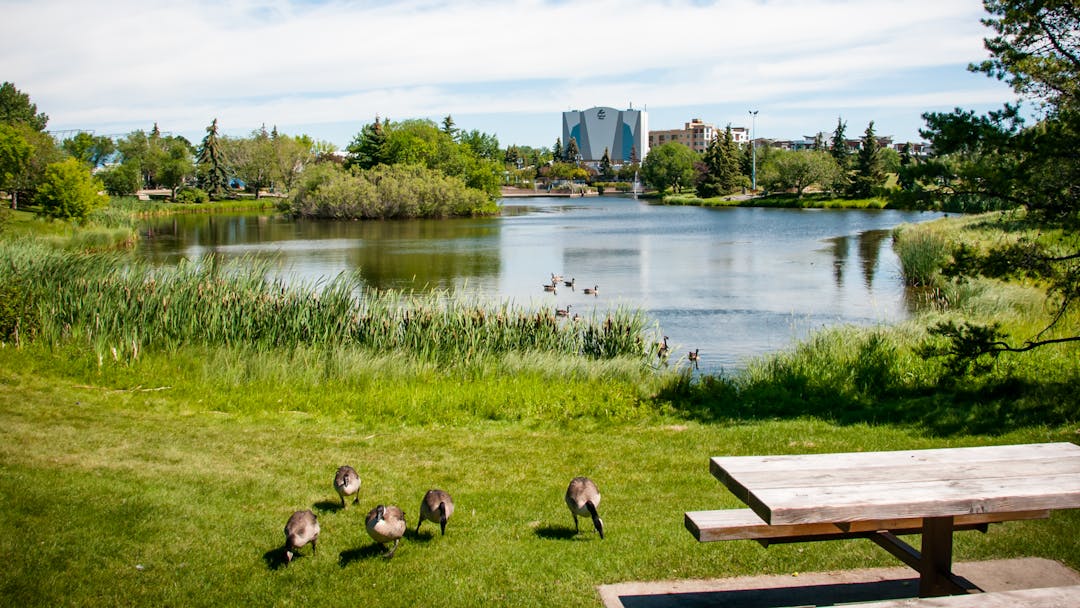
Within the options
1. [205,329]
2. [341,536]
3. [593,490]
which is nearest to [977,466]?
[593,490]

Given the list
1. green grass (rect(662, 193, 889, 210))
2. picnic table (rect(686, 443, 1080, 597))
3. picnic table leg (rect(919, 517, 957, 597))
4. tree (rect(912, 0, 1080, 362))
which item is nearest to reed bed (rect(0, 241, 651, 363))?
tree (rect(912, 0, 1080, 362))

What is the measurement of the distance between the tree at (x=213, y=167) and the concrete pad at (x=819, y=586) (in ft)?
320

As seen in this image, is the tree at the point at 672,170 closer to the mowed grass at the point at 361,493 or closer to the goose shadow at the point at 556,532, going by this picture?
the mowed grass at the point at 361,493

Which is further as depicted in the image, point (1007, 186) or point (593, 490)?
point (1007, 186)

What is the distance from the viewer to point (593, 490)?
5629 mm

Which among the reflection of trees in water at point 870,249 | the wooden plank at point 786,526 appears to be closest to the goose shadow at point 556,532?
the wooden plank at point 786,526

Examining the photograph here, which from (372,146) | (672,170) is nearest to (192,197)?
(372,146)

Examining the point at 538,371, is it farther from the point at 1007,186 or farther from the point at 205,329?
the point at 1007,186

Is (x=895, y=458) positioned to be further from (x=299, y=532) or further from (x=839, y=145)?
(x=839, y=145)

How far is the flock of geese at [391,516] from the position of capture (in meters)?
5.21

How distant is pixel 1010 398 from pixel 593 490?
6.21 meters

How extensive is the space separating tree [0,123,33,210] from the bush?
3142cm

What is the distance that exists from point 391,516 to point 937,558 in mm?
3134

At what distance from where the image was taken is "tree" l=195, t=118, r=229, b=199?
93688mm
